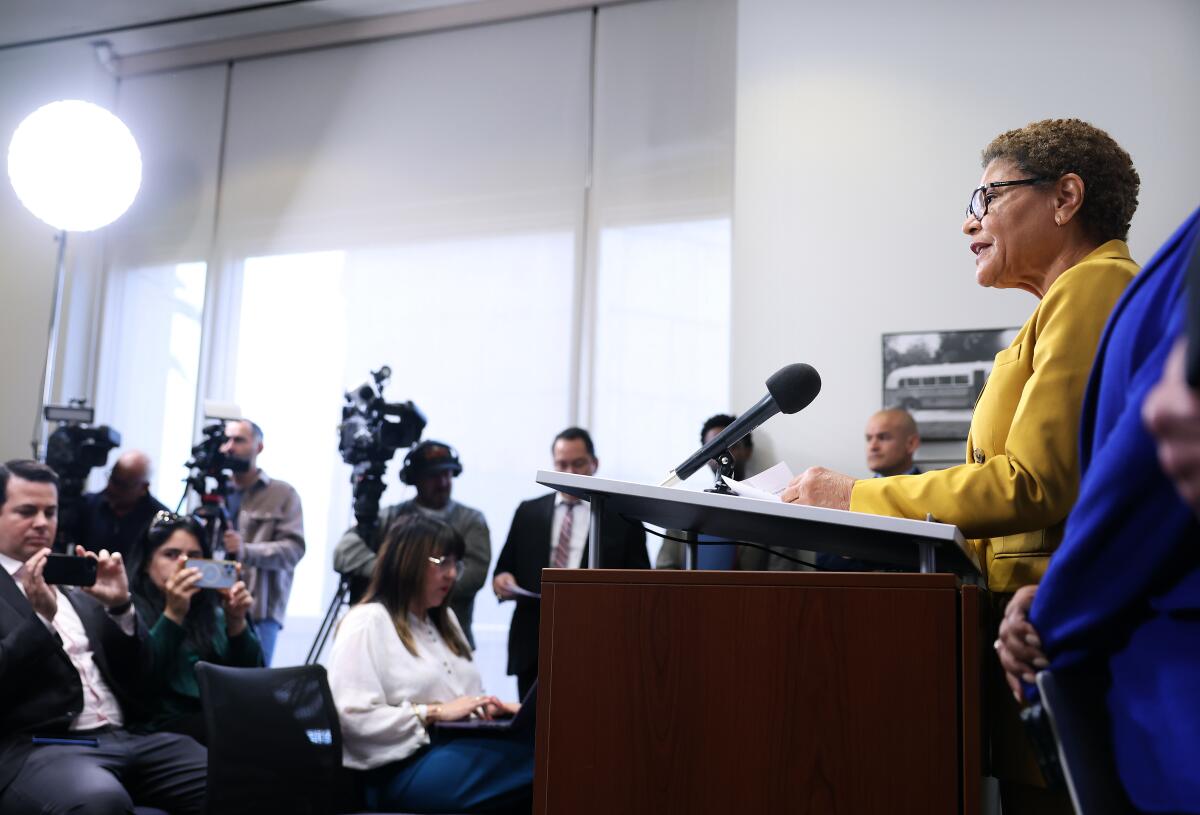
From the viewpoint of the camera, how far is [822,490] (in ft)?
4.99

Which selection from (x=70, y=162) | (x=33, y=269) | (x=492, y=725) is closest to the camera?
(x=492, y=725)

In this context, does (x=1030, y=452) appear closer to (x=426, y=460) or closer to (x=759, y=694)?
(x=759, y=694)

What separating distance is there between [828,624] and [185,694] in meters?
2.45

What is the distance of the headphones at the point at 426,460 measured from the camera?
4.75 metres

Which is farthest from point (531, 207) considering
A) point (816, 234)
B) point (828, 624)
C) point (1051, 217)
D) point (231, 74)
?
point (828, 624)

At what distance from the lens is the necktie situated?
4.52 metres

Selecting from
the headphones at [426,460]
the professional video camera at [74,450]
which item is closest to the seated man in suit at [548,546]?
the headphones at [426,460]

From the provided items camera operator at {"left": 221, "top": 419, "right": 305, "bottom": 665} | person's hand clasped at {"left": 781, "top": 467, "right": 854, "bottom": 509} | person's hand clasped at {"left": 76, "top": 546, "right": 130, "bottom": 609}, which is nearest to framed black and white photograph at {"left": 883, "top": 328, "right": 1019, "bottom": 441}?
camera operator at {"left": 221, "top": 419, "right": 305, "bottom": 665}

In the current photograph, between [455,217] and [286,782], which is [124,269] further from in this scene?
[286,782]

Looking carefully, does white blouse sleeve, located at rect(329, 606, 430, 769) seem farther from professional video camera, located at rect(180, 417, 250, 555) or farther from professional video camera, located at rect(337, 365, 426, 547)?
professional video camera, located at rect(180, 417, 250, 555)

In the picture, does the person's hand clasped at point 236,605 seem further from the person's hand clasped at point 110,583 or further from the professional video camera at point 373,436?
the professional video camera at point 373,436

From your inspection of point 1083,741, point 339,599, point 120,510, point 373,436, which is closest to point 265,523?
point 120,510

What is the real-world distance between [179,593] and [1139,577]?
2992 mm

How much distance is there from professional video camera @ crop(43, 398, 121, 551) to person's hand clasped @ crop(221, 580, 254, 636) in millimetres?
1980
